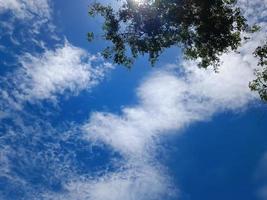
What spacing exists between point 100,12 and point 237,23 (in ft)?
33.2

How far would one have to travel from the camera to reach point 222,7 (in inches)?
1142

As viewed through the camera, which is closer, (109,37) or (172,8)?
(172,8)

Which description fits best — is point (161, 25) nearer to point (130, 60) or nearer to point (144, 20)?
point (144, 20)

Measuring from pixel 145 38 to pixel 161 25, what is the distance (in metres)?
1.63

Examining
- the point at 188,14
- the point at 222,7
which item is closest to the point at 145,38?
the point at 188,14

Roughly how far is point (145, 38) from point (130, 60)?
80.2 inches

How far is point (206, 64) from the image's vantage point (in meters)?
30.6

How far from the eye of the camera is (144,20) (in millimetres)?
29078

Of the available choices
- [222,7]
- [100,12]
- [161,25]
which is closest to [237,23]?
[222,7]

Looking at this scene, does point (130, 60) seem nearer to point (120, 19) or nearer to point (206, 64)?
point (120, 19)

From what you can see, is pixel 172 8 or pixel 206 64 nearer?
pixel 172 8

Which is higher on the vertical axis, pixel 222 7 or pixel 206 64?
pixel 222 7

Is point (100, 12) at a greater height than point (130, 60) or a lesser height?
greater

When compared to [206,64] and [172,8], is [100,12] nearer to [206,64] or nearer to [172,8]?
[172,8]
